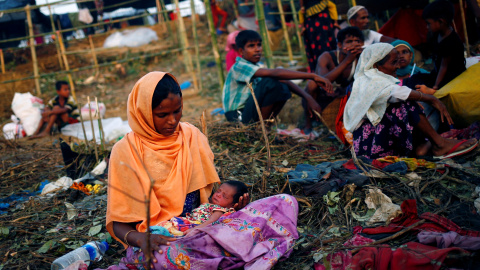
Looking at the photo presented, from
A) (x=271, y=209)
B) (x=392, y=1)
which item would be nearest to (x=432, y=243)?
(x=271, y=209)

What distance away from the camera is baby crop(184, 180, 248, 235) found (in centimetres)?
210

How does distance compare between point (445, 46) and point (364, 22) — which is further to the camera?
point (364, 22)

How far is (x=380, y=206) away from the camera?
94.3 inches

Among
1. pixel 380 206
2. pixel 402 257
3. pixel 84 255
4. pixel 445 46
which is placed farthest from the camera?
pixel 445 46

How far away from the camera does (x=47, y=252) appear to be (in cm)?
237

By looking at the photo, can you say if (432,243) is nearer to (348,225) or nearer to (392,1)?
(348,225)

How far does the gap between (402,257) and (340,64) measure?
2.97 meters

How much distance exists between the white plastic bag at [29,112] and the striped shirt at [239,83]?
434 centimetres

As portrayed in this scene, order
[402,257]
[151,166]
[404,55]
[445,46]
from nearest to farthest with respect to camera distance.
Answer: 1. [402,257]
2. [151,166]
3. [445,46]
4. [404,55]

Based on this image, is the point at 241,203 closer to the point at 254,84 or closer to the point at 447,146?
the point at 447,146

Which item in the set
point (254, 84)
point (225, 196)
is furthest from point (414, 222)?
point (254, 84)

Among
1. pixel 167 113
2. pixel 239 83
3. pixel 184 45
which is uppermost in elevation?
pixel 184 45

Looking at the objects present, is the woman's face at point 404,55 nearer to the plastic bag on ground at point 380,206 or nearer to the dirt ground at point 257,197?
the dirt ground at point 257,197

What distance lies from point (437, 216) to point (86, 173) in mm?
Answer: 3385
